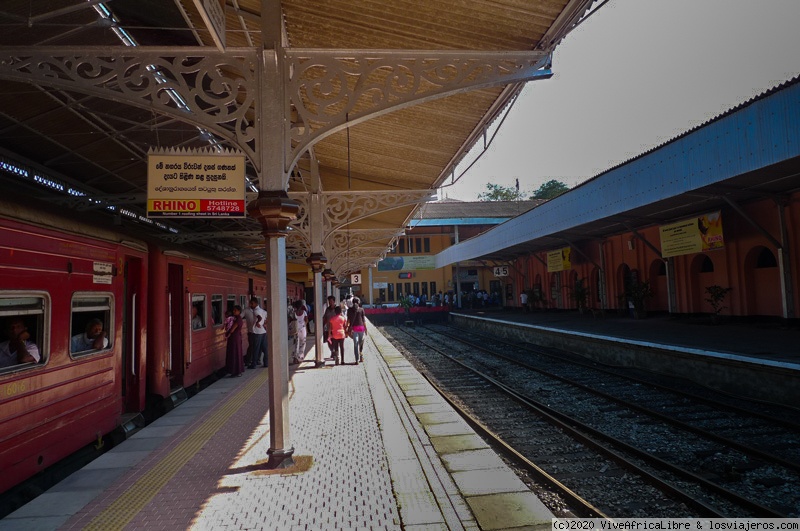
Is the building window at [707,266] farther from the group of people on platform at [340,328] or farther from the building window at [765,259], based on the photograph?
the group of people on platform at [340,328]

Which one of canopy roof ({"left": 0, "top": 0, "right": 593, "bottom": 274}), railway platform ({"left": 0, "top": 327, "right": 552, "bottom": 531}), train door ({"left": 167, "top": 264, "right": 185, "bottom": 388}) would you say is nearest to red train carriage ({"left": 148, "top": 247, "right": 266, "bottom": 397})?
train door ({"left": 167, "top": 264, "right": 185, "bottom": 388})

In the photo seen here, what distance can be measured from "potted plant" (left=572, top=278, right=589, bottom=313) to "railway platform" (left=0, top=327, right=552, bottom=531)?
15.7 metres

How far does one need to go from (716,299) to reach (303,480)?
12958 millimetres

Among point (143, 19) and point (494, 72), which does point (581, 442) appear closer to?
point (494, 72)

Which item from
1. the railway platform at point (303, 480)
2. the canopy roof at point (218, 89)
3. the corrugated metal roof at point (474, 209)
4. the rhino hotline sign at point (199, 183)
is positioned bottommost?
the railway platform at point (303, 480)

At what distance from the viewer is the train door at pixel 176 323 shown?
23.7 ft

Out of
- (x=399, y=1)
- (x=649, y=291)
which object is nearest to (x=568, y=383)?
(x=399, y=1)

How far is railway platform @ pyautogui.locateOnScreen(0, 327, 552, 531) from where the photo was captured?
10.5 ft

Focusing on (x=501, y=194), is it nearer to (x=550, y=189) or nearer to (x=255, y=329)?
(x=550, y=189)

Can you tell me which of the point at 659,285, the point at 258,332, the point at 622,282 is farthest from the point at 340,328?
the point at 622,282

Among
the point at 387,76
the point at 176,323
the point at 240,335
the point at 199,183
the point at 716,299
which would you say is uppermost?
the point at 387,76

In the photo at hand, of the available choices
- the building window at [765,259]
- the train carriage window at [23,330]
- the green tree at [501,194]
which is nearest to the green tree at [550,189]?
the green tree at [501,194]

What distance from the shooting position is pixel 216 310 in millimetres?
9219

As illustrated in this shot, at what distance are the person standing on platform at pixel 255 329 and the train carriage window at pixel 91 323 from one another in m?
4.70
